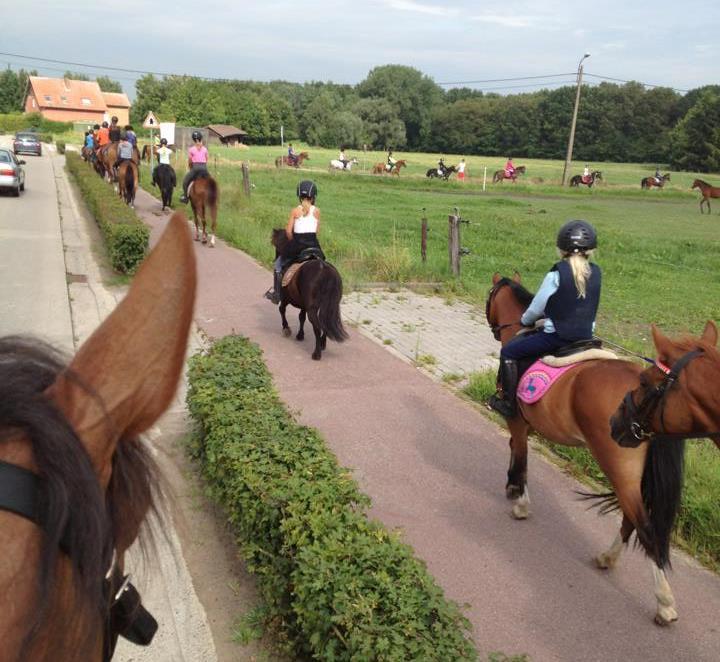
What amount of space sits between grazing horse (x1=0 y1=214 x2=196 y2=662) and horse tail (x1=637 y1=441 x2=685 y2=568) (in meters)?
3.39

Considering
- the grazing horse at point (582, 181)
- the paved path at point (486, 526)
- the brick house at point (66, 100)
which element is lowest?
the grazing horse at point (582, 181)

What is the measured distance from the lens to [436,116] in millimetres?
98000

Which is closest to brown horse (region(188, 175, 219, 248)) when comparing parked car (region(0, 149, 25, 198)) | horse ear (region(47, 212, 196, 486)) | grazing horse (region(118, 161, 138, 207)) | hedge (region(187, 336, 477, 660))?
grazing horse (region(118, 161, 138, 207))

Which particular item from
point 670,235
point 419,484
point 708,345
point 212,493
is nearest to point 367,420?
point 419,484

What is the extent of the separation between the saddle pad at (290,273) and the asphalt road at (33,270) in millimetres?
2823

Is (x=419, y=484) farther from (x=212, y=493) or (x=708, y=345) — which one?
(x=708, y=345)

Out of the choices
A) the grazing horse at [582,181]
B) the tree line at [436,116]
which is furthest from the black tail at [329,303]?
the tree line at [436,116]

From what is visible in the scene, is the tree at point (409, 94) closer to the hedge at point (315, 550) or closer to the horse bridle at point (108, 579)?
the hedge at point (315, 550)

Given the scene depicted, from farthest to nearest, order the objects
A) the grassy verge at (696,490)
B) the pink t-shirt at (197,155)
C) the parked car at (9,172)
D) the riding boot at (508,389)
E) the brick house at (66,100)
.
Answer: the brick house at (66,100), the parked car at (9,172), the pink t-shirt at (197,155), the riding boot at (508,389), the grassy verge at (696,490)

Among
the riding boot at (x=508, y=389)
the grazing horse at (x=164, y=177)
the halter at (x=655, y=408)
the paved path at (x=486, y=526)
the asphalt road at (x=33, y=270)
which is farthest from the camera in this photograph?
the grazing horse at (x=164, y=177)

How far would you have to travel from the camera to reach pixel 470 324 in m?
10.5

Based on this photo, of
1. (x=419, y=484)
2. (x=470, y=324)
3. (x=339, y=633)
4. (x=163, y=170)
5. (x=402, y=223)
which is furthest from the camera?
(x=402, y=223)

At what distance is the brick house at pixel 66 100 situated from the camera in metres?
91.0

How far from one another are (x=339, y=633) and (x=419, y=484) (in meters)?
2.72
